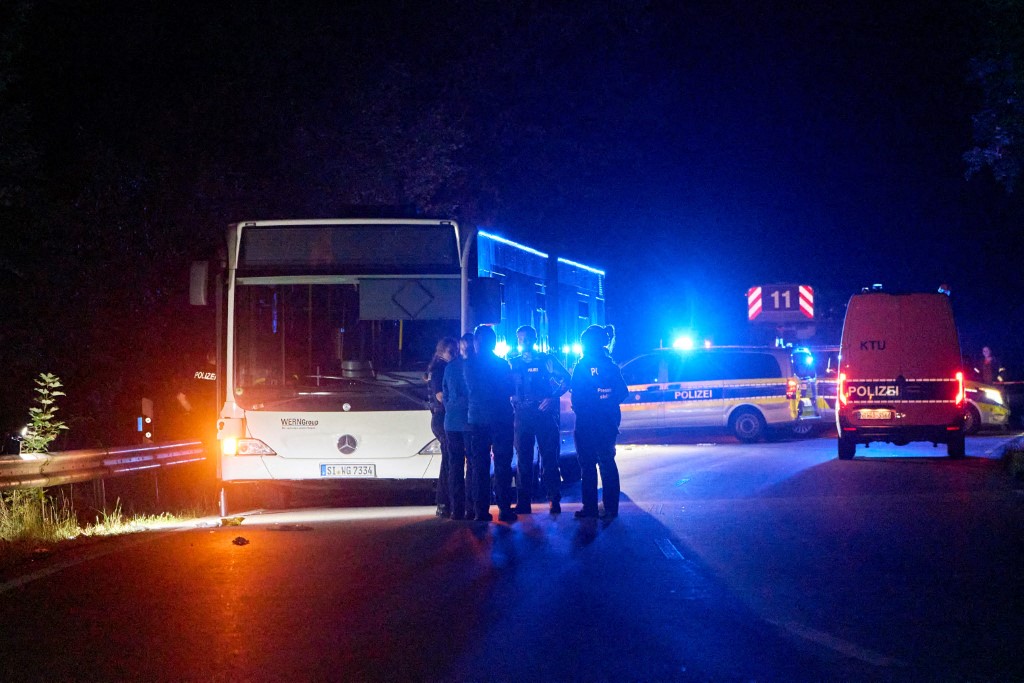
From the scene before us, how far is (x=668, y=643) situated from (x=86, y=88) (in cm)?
1885

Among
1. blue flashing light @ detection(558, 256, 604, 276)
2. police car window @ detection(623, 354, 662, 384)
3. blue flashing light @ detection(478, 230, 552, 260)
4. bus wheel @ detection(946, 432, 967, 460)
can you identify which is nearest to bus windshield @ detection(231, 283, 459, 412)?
blue flashing light @ detection(478, 230, 552, 260)

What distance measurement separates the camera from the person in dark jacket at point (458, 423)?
1325cm

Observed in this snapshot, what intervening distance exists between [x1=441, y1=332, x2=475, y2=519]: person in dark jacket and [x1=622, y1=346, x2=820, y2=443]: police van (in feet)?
46.2

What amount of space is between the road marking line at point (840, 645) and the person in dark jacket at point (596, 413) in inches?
211

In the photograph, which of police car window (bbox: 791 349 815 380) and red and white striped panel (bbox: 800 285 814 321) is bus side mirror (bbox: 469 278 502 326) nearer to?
police car window (bbox: 791 349 815 380)

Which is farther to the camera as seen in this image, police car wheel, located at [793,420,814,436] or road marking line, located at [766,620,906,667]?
police car wheel, located at [793,420,814,436]

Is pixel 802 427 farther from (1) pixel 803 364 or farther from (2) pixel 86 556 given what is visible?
(2) pixel 86 556

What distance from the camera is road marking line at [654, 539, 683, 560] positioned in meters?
10.8

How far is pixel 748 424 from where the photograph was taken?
89.4 feet

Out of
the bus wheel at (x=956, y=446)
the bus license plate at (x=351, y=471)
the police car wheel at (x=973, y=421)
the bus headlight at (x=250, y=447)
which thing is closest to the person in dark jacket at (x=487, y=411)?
the bus license plate at (x=351, y=471)

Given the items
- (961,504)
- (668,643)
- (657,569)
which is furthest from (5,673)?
(961,504)

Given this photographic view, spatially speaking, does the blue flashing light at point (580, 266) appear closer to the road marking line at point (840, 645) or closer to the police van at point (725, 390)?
the police van at point (725, 390)

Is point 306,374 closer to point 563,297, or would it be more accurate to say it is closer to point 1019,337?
point 563,297

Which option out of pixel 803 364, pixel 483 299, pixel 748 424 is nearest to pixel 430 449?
pixel 483 299
